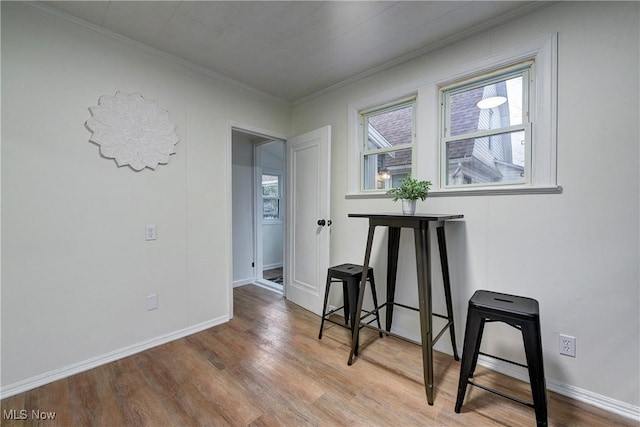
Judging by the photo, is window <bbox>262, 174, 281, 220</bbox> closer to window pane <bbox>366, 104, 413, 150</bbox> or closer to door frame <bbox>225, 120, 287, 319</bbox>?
door frame <bbox>225, 120, 287, 319</bbox>

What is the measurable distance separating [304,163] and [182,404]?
7.72ft

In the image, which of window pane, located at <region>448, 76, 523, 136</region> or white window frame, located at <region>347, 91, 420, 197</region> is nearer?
window pane, located at <region>448, 76, 523, 136</region>

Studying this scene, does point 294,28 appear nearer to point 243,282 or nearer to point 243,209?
point 243,209

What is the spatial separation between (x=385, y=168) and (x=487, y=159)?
33.5 inches

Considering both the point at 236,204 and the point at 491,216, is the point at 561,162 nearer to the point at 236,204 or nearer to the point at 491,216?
the point at 491,216

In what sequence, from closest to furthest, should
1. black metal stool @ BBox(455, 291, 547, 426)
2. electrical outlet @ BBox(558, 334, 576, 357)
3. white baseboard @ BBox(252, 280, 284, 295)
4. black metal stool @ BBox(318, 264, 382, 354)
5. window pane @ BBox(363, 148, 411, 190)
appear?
1. black metal stool @ BBox(455, 291, 547, 426)
2. electrical outlet @ BBox(558, 334, 576, 357)
3. black metal stool @ BBox(318, 264, 382, 354)
4. window pane @ BBox(363, 148, 411, 190)
5. white baseboard @ BBox(252, 280, 284, 295)

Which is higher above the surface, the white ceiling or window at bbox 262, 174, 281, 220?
the white ceiling

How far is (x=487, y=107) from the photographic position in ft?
6.59

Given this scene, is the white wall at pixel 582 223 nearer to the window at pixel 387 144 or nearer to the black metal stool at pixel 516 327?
the black metal stool at pixel 516 327

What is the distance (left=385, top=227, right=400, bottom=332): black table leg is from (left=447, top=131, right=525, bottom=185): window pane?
2.00 ft

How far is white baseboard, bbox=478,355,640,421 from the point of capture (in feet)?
4.93

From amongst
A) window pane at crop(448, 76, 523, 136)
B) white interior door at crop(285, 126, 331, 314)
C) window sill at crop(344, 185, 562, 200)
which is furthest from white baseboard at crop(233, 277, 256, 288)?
window pane at crop(448, 76, 523, 136)

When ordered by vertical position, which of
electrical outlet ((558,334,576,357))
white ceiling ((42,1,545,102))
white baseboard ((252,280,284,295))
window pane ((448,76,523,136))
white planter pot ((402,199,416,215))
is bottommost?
white baseboard ((252,280,284,295))

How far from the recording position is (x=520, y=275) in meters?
1.82
